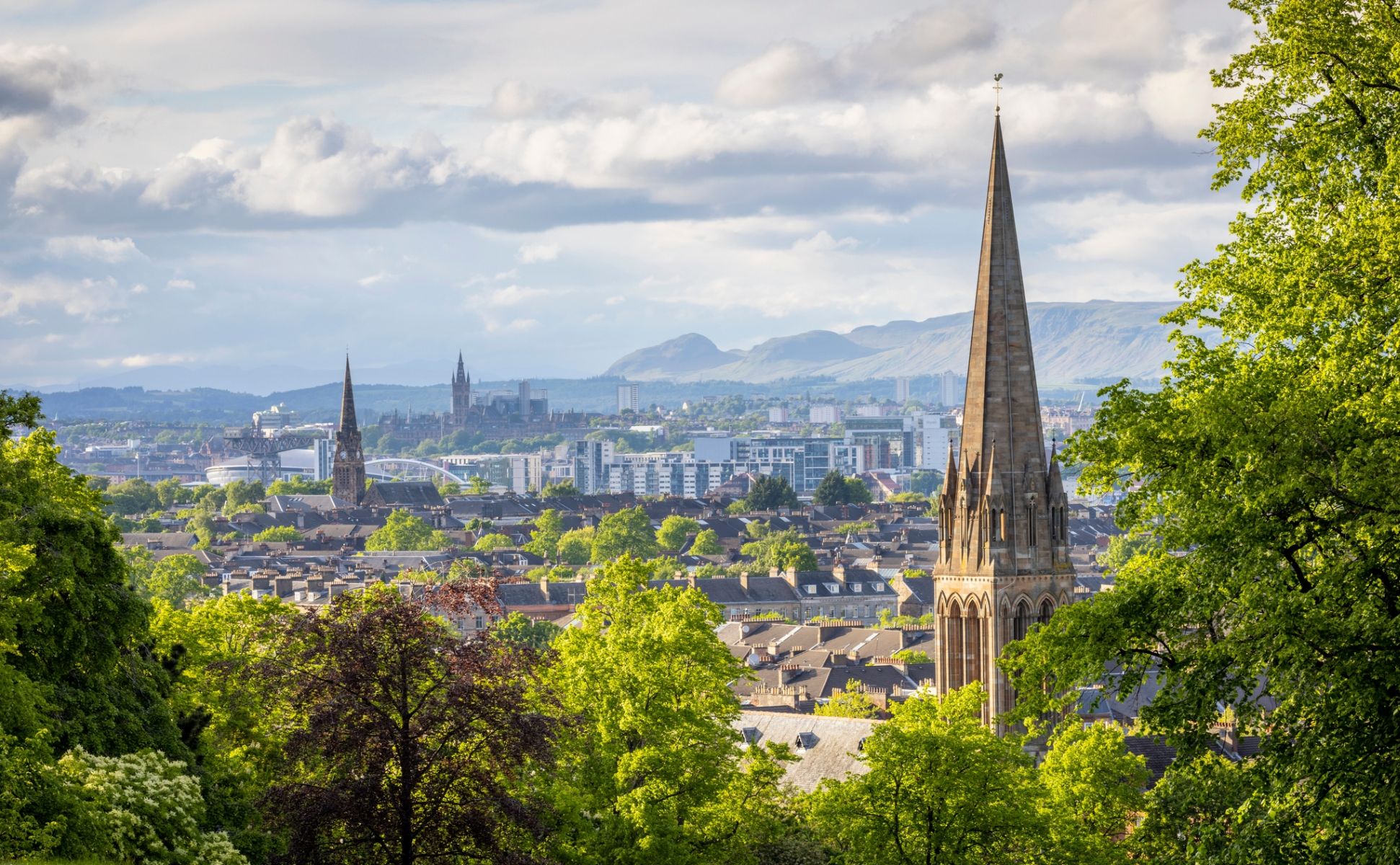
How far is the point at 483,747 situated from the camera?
36781 mm

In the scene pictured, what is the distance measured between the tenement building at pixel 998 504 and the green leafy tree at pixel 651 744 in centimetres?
1273

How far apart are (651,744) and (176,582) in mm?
139381

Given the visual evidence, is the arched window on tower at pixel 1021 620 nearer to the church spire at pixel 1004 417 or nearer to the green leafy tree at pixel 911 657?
the church spire at pixel 1004 417

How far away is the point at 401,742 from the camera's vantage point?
3541cm

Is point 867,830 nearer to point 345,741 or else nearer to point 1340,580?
point 345,741

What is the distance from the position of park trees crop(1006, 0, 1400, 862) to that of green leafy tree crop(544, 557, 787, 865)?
13574mm

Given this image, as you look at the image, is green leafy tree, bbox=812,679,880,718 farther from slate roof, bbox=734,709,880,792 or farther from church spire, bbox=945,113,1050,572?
church spire, bbox=945,113,1050,572

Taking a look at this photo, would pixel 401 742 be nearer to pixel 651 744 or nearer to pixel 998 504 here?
pixel 651 744

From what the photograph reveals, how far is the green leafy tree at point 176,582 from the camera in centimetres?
16800

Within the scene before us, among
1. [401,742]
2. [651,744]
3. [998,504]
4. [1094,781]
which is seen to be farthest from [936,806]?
[998,504]

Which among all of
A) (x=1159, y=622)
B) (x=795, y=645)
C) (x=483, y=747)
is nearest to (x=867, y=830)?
(x=483, y=747)

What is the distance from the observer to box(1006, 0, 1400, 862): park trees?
2436 cm

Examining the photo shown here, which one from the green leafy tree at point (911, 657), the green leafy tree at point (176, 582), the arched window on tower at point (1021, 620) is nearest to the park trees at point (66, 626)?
the arched window on tower at point (1021, 620)

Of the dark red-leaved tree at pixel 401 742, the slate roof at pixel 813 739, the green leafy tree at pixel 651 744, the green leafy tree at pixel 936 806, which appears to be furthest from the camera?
the slate roof at pixel 813 739
